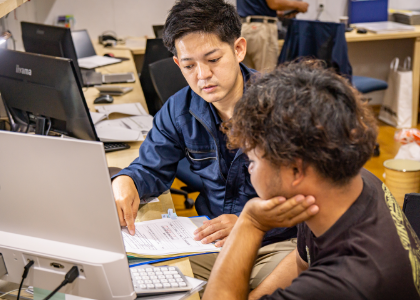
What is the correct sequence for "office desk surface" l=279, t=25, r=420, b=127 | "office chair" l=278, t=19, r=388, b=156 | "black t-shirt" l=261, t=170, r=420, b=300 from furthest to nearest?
"office desk surface" l=279, t=25, r=420, b=127
"office chair" l=278, t=19, r=388, b=156
"black t-shirt" l=261, t=170, r=420, b=300

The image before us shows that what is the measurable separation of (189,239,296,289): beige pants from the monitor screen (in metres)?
2.70

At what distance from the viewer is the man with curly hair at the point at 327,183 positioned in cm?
71

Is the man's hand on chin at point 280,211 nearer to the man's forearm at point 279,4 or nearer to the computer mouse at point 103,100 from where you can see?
the computer mouse at point 103,100

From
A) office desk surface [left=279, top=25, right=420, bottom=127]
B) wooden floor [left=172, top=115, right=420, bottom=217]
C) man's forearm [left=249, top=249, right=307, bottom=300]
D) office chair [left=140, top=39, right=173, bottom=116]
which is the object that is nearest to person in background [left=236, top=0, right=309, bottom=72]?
office desk surface [left=279, top=25, right=420, bottom=127]

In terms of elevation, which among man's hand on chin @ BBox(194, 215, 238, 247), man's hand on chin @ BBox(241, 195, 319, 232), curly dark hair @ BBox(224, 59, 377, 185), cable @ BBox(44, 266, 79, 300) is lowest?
man's hand on chin @ BBox(194, 215, 238, 247)

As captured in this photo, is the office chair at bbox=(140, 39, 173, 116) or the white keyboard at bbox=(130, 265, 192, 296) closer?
the white keyboard at bbox=(130, 265, 192, 296)

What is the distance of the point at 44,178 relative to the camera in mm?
770

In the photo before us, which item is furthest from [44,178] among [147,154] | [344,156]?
[147,154]

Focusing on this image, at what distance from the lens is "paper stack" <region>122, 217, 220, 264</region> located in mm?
1061

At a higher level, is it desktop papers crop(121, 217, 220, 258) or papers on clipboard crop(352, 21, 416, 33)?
papers on clipboard crop(352, 21, 416, 33)

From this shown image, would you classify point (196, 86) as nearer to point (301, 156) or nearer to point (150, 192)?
point (150, 192)

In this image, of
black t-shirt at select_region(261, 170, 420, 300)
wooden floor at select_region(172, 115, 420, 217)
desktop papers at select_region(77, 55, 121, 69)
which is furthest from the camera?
desktop papers at select_region(77, 55, 121, 69)

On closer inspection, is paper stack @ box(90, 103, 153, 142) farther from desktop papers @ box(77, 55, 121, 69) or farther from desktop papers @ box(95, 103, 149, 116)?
desktop papers @ box(77, 55, 121, 69)

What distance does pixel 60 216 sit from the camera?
796 millimetres
